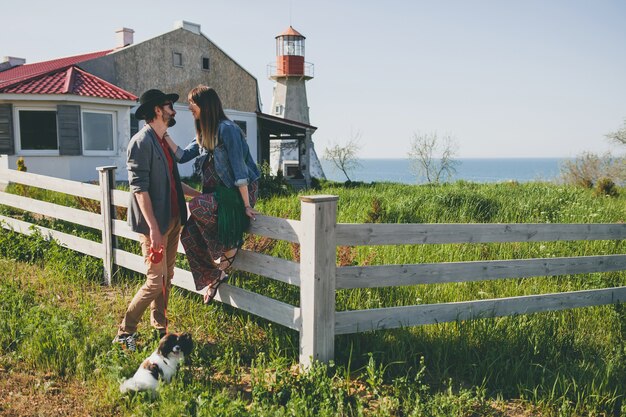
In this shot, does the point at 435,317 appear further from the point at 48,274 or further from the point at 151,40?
the point at 151,40

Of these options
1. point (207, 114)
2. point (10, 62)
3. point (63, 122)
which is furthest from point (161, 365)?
point (10, 62)

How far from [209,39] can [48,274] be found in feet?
68.1

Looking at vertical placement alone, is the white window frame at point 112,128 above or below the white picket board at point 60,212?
above

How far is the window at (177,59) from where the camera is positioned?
2366 centimetres

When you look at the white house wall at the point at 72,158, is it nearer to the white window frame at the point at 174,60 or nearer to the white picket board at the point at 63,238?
the white window frame at the point at 174,60

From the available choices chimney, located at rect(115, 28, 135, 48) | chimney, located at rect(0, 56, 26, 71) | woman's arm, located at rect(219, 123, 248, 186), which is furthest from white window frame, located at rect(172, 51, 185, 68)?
woman's arm, located at rect(219, 123, 248, 186)

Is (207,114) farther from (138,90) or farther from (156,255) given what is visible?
(138,90)

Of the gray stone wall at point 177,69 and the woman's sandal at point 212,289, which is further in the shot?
the gray stone wall at point 177,69

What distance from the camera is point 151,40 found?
22.5 meters

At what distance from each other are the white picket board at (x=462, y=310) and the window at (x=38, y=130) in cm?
1616

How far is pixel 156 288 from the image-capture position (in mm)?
4449

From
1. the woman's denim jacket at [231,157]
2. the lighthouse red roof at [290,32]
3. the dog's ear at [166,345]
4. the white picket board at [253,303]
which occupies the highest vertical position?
the lighthouse red roof at [290,32]

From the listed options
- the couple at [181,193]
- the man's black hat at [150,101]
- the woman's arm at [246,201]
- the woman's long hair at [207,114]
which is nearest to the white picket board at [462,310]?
the woman's arm at [246,201]

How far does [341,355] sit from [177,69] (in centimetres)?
2179
